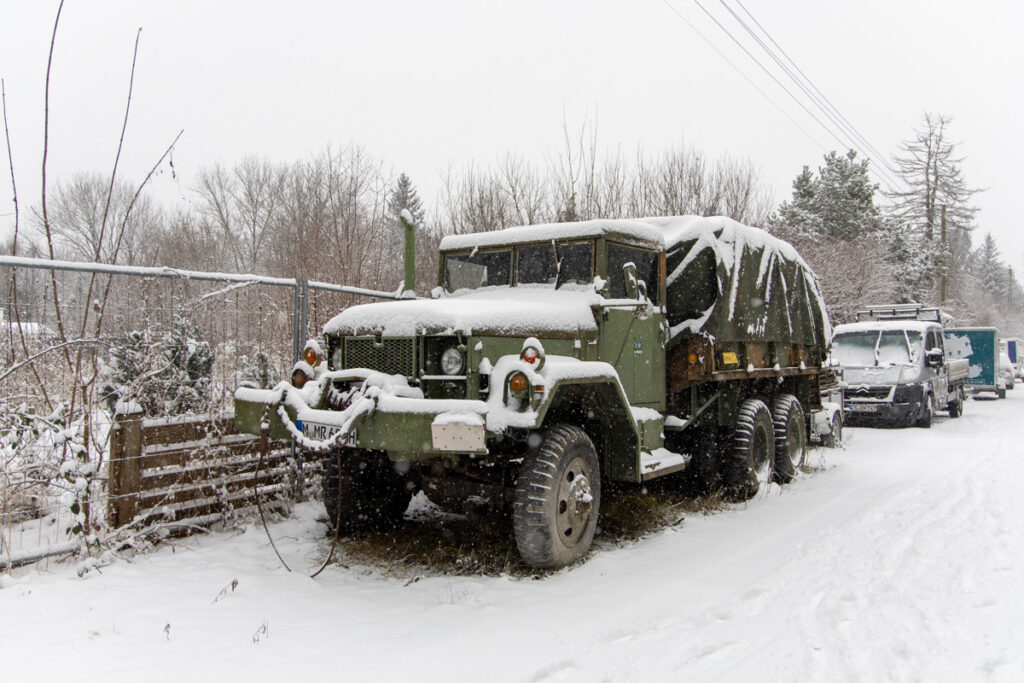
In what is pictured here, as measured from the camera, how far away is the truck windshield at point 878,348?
14500 mm

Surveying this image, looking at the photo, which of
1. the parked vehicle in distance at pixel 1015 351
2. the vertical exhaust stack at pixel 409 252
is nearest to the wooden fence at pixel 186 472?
the vertical exhaust stack at pixel 409 252

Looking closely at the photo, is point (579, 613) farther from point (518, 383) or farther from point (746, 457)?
point (746, 457)

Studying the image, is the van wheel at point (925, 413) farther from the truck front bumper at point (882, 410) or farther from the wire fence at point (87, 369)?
the wire fence at point (87, 369)

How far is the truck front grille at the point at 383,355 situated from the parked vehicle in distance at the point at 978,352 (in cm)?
2250

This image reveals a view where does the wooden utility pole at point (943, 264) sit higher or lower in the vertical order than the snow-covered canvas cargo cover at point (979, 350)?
higher

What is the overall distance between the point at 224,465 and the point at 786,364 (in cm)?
627

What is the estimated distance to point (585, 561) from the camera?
4957 millimetres

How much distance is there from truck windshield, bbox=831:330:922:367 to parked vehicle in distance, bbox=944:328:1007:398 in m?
9.12

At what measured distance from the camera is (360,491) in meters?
5.53

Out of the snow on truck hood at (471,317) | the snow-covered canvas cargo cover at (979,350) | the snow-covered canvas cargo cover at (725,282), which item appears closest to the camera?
the snow on truck hood at (471,317)

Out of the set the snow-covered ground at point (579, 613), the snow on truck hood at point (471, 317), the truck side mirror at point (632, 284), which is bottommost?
the snow-covered ground at point (579, 613)

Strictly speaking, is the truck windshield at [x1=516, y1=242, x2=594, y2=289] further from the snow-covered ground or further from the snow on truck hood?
the snow-covered ground

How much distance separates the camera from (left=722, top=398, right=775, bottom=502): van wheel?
701 cm

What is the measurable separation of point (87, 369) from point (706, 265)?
524 centimetres
